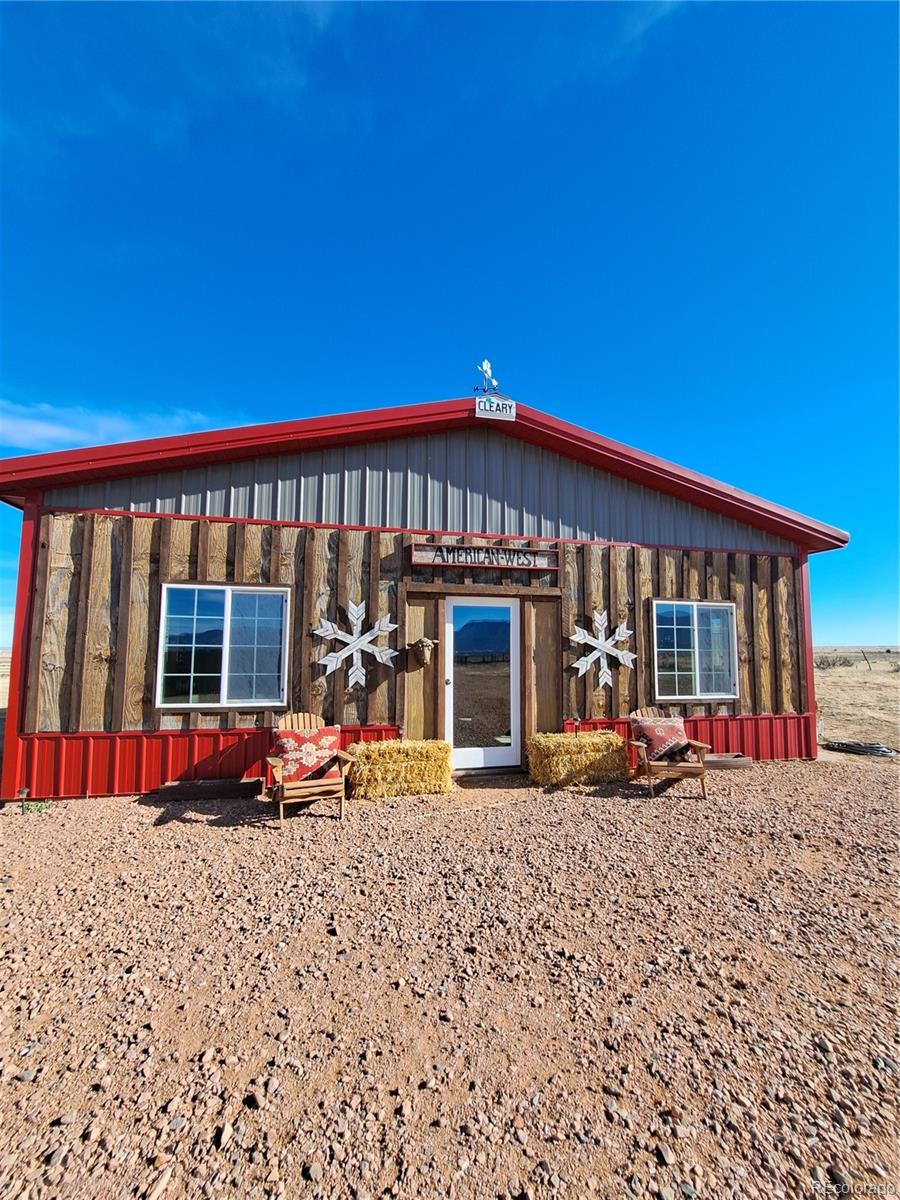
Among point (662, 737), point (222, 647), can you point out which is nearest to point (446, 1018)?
point (222, 647)

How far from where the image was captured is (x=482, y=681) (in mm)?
7191

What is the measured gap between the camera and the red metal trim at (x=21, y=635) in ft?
18.5

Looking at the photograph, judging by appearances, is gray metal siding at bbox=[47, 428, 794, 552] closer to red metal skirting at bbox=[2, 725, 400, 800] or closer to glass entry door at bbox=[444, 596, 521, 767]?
glass entry door at bbox=[444, 596, 521, 767]

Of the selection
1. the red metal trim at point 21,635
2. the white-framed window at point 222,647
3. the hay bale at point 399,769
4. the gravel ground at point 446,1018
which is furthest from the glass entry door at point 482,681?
the red metal trim at point 21,635

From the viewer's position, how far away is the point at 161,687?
6.02 metres

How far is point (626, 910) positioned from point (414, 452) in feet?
18.4

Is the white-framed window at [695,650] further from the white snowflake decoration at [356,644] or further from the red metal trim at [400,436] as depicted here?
the white snowflake decoration at [356,644]

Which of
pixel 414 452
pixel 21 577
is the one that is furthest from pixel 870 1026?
pixel 21 577

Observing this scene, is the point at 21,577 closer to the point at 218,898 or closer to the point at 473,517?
the point at 218,898

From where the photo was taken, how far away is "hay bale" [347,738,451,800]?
5.97 m

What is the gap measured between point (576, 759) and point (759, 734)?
11.4 ft

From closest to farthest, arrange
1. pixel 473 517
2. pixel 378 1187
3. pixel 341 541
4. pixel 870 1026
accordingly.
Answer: pixel 378 1187 → pixel 870 1026 → pixel 341 541 → pixel 473 517

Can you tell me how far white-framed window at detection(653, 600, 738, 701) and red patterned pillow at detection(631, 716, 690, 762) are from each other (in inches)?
37.1

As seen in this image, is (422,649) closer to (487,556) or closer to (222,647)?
(487,556)
